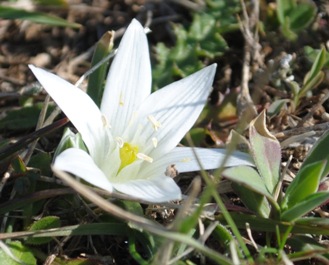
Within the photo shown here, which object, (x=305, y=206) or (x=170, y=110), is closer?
(x=305, y=206)

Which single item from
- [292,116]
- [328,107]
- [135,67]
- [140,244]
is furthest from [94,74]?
[328,107]

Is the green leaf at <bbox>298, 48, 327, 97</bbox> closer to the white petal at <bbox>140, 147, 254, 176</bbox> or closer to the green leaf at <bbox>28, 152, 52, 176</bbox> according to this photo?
the white petal at <bbox>140, 147, 254, 176</bbox>

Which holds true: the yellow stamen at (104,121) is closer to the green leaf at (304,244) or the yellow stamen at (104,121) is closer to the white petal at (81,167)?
the white petal at (81,167)

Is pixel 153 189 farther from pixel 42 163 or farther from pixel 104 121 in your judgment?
pixel 42 163

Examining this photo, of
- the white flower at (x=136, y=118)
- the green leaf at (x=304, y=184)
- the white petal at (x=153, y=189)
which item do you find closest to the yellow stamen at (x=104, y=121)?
the white flower at (x=136, y=118)

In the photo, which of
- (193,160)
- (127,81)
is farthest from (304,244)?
(127,81)

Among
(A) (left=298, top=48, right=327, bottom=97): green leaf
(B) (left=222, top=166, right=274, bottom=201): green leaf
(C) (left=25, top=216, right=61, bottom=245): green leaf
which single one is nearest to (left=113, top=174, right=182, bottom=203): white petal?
(B) (left=222, top=166, right=274, bottom=201): green leaf
